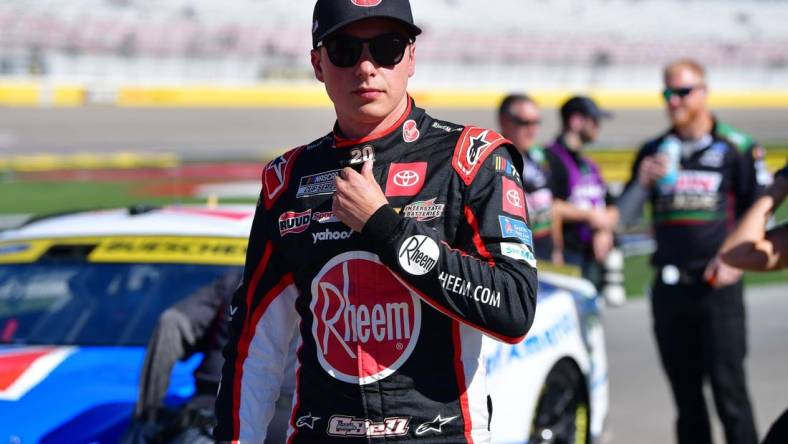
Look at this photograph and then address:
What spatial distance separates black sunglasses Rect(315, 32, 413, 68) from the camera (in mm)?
2271

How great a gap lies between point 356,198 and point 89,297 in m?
2.56

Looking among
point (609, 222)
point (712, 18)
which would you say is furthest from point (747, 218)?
point (712, 18)

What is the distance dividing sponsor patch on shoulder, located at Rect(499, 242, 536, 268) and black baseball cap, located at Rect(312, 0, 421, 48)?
49 centimetres

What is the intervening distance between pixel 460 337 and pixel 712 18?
46654 mm

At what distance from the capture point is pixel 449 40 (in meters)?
39.8

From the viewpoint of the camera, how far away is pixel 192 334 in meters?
3.93

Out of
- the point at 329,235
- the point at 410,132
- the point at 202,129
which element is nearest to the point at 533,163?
→ the point at 410,132

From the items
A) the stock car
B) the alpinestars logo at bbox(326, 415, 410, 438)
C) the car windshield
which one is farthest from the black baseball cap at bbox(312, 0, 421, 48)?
the car windshield

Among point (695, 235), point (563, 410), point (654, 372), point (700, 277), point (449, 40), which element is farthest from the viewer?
point (449, 40)

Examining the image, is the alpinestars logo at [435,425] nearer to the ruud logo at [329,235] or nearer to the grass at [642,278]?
the ruud logo at [329,235]

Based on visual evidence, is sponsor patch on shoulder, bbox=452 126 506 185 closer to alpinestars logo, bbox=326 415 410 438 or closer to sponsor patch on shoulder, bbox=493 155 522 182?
sponsor patch on shoulder, bbox=493 155 522 182

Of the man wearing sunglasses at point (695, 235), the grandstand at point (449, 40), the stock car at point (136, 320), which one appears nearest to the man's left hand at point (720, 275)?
the man wearing sunglasses at point (695, 235)

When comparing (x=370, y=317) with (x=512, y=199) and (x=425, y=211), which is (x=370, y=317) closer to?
(x=425, y=211)

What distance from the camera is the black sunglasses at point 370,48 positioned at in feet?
7.45
